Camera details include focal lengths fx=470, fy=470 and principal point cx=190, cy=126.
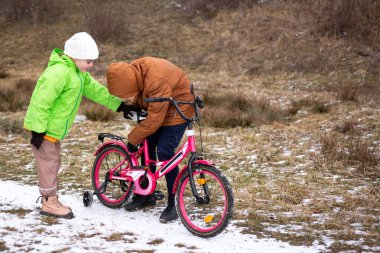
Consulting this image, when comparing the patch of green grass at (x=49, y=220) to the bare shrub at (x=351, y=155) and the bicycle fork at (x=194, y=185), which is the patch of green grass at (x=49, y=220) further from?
the bare shrub at (x=351, y=155)

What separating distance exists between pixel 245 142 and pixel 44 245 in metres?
4.89

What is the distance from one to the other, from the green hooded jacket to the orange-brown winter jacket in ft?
1.23

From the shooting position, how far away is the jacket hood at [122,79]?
14.4 ft

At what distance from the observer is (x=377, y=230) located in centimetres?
435

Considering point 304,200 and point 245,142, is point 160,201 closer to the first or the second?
point 304,200

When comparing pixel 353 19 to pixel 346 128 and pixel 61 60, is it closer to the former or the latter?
pixel 346 128

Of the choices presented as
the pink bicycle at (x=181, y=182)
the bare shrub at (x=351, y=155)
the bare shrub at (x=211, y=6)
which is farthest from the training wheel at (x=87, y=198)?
the bare shrub at (x=211, y=6)

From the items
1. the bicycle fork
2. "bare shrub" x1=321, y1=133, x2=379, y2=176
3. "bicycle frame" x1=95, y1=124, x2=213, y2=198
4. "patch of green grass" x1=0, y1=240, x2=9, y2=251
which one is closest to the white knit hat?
"bicycle frame" x1=95, y1=124, x2=213, y2=198

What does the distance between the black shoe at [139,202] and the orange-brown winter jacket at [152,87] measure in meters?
0.76

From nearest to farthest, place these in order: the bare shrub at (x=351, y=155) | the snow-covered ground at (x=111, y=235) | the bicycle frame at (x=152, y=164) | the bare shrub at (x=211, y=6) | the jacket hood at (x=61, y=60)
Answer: the snow-covered ground at (x=111, y=235), the bicycle frame at (x=152, y=164), the jacket hood at (x=61, y=60), the bare shrub at (x=351, y=155), the bare shrub at (x=211, y=6)

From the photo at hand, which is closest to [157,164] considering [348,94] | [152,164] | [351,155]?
[152,164]

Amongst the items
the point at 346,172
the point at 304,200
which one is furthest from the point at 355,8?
the point at 304,200

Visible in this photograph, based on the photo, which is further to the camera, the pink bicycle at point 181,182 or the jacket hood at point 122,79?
the jacket hood at point 122,79

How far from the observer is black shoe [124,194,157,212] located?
499 centimetres
